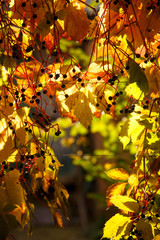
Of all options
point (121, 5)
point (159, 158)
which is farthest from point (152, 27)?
point (159, 158)

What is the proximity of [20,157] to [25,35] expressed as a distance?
383 mm

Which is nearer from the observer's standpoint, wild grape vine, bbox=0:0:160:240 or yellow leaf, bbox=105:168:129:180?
wild grape vine, bbox=0:0:160:240

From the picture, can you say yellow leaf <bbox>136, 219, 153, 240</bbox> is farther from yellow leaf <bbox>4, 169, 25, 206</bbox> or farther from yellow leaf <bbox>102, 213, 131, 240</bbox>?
yellow leaf <bbox>4, 169, 25, 206</bbox>

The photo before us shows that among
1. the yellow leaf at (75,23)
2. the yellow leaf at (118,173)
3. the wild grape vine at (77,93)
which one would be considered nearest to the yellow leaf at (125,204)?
the wild grape vine at (77,93)

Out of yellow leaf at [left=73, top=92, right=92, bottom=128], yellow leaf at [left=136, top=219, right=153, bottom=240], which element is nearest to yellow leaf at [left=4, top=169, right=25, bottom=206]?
yellow leaf at [left=73, top=92, right=92, bottom=128]

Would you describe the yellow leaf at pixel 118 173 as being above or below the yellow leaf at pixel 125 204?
above

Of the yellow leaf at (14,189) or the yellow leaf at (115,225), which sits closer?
the yellow leaf at (14,189)

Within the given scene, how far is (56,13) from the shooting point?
2.99ft

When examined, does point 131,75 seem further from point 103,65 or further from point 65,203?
point 65,203

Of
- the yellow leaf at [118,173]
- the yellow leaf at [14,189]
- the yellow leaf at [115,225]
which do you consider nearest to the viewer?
the yellow leaf at [14,189]

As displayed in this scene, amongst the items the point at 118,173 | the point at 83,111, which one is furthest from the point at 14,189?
the point at 118,173

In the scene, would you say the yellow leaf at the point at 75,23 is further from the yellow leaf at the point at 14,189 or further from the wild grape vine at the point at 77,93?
the yellow leaf at the point at 14,189

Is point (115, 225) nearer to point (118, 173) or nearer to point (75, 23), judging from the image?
point (118, 173)

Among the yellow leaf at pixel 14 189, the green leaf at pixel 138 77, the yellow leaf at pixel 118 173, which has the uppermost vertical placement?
the green leaf at pixel 138 77
